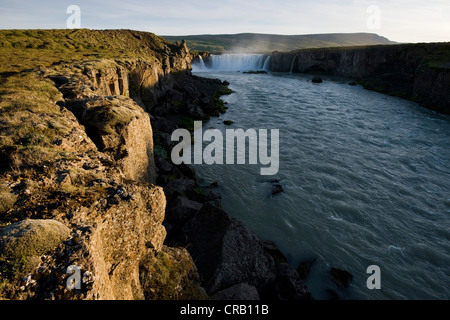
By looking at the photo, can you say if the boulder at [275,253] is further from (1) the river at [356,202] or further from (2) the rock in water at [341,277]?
(2) the rock in water at [341,277]

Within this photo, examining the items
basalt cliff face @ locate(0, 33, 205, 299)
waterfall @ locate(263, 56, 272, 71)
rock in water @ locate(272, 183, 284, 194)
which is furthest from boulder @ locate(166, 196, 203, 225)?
waterfall @ locate(263, 56, 272, 71)

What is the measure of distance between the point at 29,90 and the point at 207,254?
1198cm

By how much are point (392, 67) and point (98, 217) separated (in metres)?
90.1

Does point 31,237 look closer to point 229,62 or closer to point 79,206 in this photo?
point 79,206

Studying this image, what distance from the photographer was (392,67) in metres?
70.9

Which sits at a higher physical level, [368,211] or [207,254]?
[207,254]

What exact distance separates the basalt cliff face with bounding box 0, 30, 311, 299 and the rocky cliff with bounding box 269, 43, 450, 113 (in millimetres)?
53286

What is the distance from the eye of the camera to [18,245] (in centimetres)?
414

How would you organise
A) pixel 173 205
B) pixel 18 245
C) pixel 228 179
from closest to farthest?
pixel 18 245, pixel 173 205, pixel 228 179

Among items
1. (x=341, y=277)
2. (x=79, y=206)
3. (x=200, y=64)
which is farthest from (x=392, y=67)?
(x=79, y=206)

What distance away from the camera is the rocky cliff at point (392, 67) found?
1867 inches
